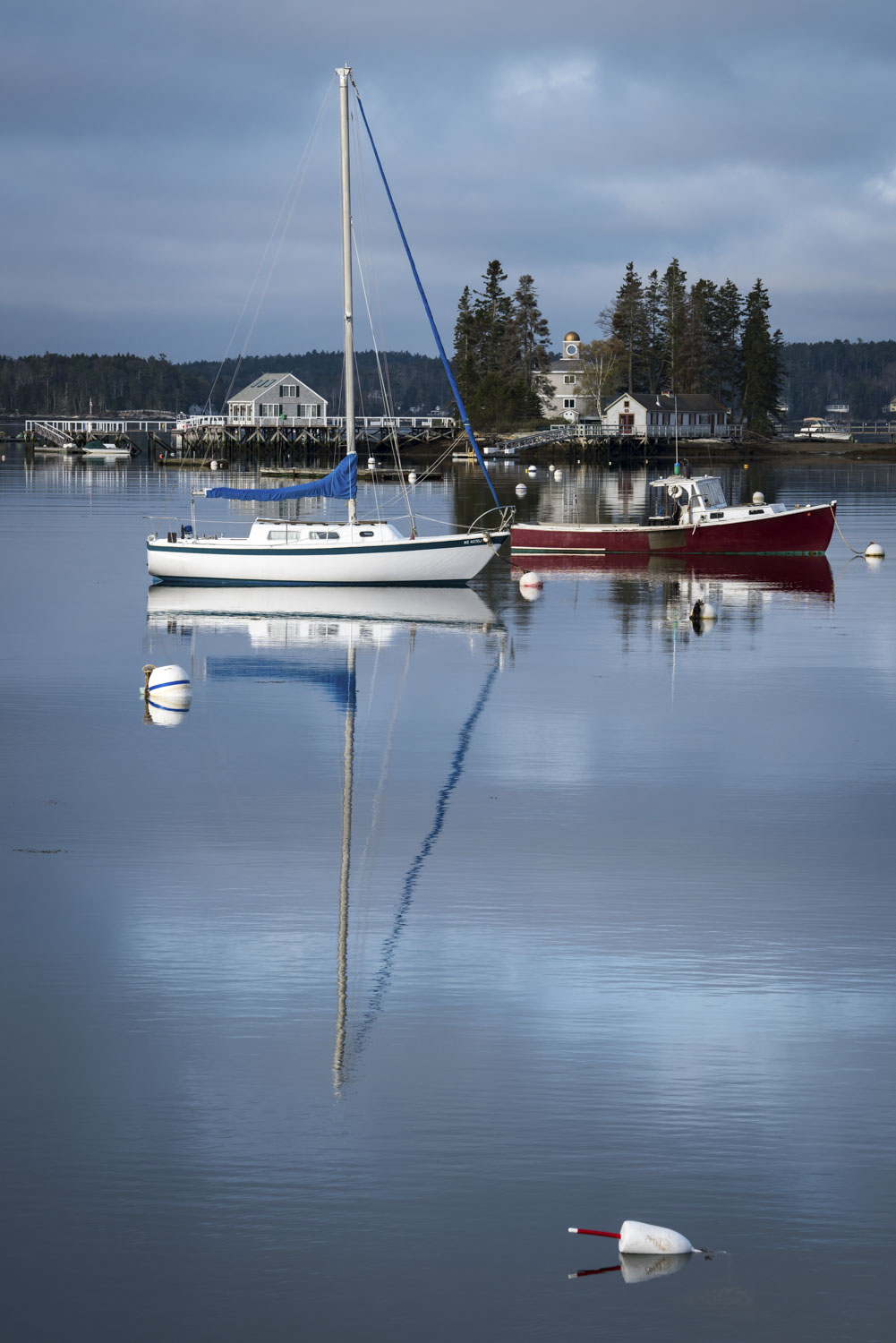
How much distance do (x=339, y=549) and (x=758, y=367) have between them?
477 ft

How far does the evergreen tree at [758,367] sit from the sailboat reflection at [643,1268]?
175 m

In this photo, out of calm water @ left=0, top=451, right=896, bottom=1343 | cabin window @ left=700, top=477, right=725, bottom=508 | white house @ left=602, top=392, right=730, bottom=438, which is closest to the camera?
calm water @ left=0, top=451, right=896, bottom=1343

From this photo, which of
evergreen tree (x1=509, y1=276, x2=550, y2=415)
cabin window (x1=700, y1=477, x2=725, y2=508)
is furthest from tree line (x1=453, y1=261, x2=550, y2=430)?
cabin window (x1=700, y1=477, x2=725, y2=508)

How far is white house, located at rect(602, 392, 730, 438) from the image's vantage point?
167 meters

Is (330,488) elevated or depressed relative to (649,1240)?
elevated

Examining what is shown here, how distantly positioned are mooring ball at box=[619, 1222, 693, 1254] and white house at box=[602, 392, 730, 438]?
15615cm

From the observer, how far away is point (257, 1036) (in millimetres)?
11516

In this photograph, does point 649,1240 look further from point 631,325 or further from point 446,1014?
point 631,325

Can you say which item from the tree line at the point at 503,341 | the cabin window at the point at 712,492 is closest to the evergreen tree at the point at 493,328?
the tree line at the point at 503,341

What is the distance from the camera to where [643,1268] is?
8.67 meters

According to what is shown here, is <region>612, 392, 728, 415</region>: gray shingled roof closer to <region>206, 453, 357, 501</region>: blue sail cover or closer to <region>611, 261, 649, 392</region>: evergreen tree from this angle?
<region>611, 261, 649, 392</region>: evergreen tree

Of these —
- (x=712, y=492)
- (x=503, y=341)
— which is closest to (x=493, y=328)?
(x=503, y=341)

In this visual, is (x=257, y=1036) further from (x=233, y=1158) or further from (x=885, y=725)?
(x=885, y=725)

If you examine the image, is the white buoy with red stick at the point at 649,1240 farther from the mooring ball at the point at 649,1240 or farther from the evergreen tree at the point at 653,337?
the evergreen tree at the point at 653,337
